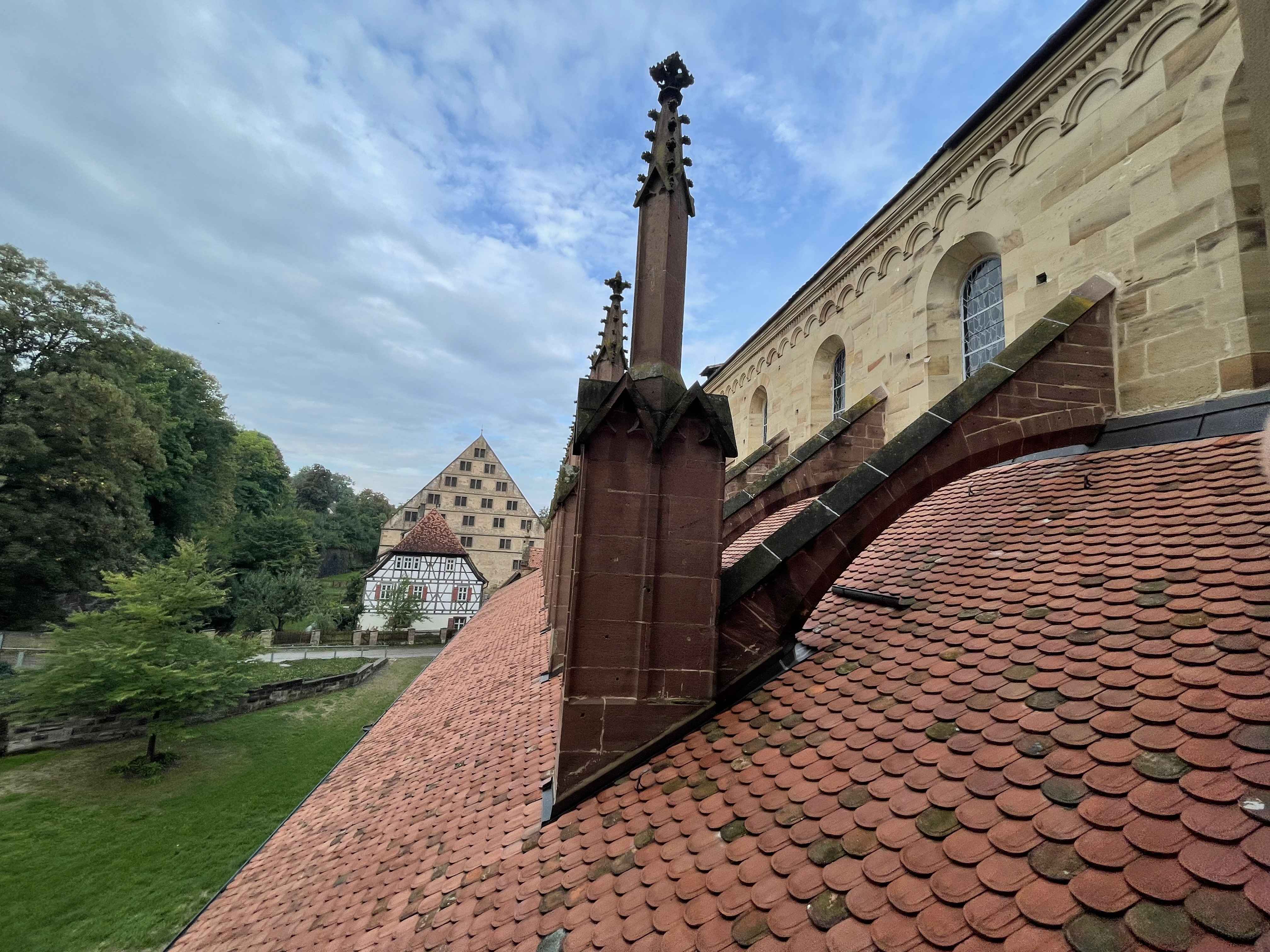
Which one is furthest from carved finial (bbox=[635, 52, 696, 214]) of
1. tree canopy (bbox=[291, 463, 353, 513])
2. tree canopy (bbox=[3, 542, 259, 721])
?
tree canopy (bbox=[291, 463, 353, 513])

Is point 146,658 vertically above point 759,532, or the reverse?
point 759,532

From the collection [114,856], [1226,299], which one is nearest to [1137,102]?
[1226,299]

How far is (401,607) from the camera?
107 ft

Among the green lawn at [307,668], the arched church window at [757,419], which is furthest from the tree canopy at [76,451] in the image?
the arched church window at [757,419]

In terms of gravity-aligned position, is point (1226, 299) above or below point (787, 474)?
above

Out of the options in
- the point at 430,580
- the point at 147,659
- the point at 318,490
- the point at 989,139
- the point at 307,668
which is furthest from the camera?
the point at 318,490

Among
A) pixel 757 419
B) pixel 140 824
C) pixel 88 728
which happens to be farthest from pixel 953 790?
pixel 88 728

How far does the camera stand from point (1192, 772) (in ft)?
6.08

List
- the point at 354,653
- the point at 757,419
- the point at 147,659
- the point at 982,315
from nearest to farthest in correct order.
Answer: the point at 982,315
the point at 147,659
the point at 757,419
the point at 354,653

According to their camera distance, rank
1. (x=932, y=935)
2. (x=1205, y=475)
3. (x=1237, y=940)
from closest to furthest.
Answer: (x=1237, y=940)
(x=932, y=935)
(x=1205, y=475)

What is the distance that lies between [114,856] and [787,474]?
1502 centimetres

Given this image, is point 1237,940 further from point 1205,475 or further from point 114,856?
point 114,856

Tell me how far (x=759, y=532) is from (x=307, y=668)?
2557 cm

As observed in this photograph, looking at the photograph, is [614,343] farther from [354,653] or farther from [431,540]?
[431,540]
